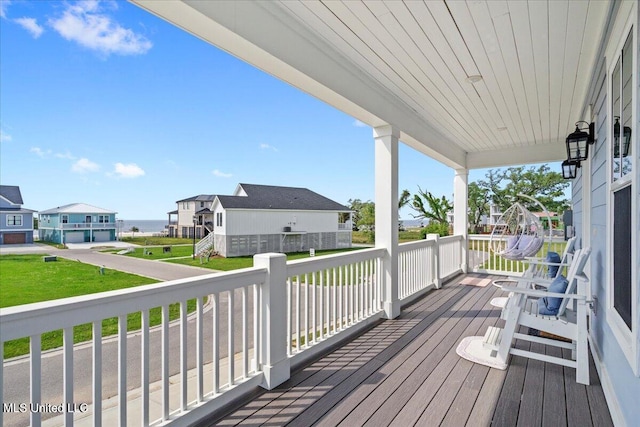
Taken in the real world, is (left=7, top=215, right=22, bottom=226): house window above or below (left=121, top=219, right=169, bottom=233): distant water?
above

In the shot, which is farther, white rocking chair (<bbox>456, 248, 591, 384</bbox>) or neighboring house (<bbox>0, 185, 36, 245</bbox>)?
neighboring house (<bbox>0, 185, 36, 245</bbox>)

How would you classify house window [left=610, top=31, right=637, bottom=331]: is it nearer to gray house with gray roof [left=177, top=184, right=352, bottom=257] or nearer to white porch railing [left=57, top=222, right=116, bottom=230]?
white porch railing [left=57, top=222, right=116, bottom=230]

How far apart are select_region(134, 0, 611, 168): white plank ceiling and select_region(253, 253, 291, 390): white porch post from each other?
4.92 ft

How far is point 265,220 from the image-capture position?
48.4 ft

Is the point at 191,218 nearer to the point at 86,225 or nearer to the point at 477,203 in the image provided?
the point at 86,225

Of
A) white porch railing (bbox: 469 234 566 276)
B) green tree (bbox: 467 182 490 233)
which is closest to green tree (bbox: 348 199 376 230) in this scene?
green tree (bbox: 467 182 490 233)

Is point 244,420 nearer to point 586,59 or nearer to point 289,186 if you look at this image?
point 586,59

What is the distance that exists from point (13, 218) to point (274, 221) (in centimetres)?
1096

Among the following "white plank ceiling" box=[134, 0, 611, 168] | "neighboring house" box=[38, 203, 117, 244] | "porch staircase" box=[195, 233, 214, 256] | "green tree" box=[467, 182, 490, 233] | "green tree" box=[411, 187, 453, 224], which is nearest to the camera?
"white plank ceiling" box=[134, 0, 611, 168]

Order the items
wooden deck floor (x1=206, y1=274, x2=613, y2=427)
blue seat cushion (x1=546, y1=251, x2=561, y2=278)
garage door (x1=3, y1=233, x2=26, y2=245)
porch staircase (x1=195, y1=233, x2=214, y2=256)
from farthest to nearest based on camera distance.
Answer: porch staircase (x1=195, y1=233, x2=214, y2=256), garage door (x1=3, y1=233, x2=26, y2=245), blue seat cushion (x1=546, y1=251, x2=561, y2=278), wooden deck floor (x1=206, y1=274, x2=613, y2=427)

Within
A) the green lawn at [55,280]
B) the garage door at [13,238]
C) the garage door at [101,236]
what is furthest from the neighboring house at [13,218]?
the green lawn at [55,280]

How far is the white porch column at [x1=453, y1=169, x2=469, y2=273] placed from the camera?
7.00 metres

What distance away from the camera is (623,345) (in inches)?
65.3

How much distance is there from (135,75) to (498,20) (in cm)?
1059
